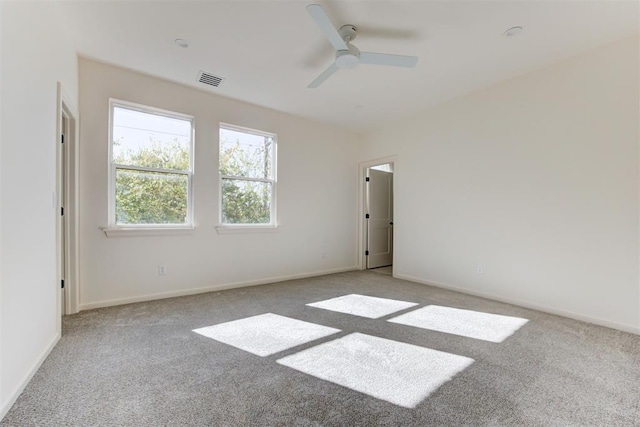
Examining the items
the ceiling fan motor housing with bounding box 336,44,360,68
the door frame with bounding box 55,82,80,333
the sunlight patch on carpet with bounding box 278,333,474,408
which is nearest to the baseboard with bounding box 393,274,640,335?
the sunlight patch on carpet with bounding box 278,333,474,408

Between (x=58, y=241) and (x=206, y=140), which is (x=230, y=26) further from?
(x=58, y=241)

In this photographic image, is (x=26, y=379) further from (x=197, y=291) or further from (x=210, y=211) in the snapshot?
(x=210, y=211)

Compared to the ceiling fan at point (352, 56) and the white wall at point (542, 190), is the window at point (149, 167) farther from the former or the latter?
the white wall at point (542, 190)

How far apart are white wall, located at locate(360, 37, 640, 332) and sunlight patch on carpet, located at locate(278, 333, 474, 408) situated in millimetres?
1837

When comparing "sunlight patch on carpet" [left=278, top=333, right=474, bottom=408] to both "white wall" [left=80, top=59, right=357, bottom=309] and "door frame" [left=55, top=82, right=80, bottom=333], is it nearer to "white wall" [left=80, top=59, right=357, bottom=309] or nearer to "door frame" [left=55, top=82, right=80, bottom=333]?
"white wall" [left=80, top=59, right=357, bottom=309]

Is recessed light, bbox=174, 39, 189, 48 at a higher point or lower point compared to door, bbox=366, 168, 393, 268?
higher

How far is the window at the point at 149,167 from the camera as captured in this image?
3260 mm

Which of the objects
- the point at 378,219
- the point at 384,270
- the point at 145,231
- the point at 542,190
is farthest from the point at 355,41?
the point at 384,270

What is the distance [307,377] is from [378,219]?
169 inches

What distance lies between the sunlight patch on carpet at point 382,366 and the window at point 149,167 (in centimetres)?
248

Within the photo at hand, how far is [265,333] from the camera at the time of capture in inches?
97.5

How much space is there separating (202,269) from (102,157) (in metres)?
1.72

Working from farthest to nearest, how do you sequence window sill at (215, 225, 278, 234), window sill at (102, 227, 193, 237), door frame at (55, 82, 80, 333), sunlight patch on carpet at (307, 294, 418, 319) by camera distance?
window sill at (215, 225, 278, 234), window sill at (102, 227, 193, 237), sunlight patch on carpet at (307, 294, 418, 319), door frame at (55, 82, 80, 333)

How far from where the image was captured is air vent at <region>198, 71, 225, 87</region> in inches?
131
